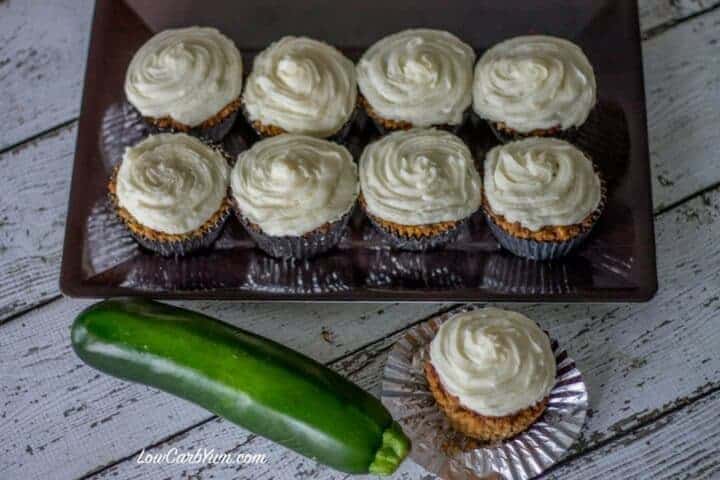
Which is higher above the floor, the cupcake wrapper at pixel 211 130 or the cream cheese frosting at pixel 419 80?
the cream cheese frosting at pixel 419 80

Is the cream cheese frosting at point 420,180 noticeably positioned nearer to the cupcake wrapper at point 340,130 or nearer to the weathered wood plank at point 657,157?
the cupcake wrapper at point 340,130

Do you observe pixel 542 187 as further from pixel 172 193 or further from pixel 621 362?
pixel 172 193

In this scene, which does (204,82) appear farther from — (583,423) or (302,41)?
(583,423)

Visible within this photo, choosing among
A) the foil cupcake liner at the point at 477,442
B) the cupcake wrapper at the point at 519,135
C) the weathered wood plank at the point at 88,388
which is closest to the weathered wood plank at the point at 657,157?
the weathered wood plank at the point at 88,388

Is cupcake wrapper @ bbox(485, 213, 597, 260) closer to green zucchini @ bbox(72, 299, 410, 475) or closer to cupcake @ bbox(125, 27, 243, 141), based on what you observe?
green zucchini @ bbox(72, 299, 410, 475)

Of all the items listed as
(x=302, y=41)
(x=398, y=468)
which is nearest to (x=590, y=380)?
(x=398, y=468)
